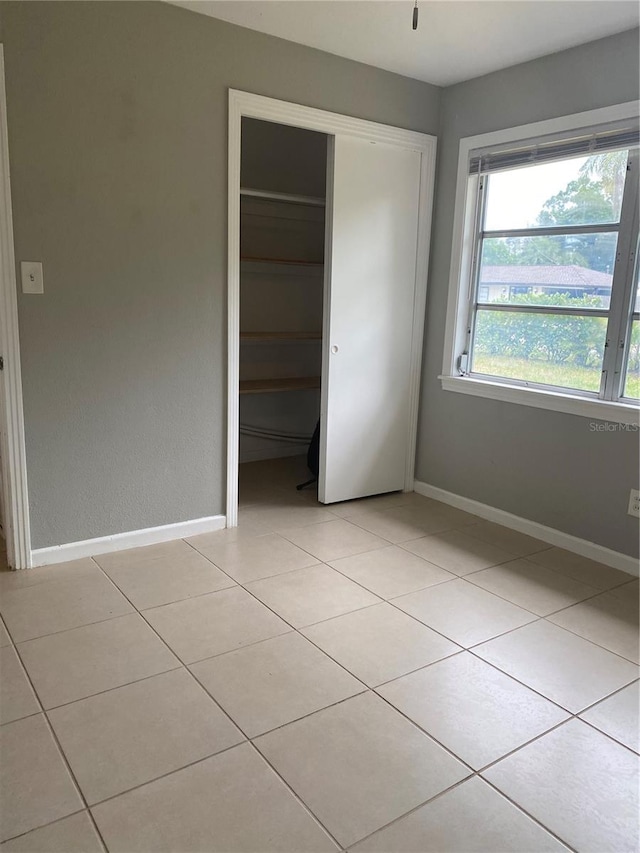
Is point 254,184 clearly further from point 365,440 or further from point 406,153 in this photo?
point 365,440

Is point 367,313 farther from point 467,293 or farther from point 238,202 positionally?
point 238,202

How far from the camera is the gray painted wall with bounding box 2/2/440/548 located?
2598mm

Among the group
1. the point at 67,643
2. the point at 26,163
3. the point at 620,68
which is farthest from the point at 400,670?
the point at 620,68

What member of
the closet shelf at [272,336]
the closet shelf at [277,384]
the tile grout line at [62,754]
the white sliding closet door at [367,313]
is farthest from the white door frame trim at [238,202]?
the tile grout line at [62,754]

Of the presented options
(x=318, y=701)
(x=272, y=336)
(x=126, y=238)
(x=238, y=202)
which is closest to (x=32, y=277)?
(x=126, y=238)

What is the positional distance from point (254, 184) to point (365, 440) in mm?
2018

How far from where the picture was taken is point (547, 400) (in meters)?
3.27

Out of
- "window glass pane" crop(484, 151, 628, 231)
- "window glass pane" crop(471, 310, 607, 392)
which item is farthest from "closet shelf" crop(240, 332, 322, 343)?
"window glass pane" crop(484, 151, 628, 231)

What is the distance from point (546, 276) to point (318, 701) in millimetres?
2393

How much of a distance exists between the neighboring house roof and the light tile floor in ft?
4.46

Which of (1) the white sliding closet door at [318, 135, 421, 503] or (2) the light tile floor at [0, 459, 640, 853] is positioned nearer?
(2) the light tile floor at [0, 459, 640, 853]

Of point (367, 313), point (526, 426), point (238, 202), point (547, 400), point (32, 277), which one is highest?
point (238, 202)

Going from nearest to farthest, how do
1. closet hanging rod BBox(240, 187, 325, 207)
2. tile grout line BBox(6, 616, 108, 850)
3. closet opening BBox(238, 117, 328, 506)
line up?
tile grout line BBox(6, 616, 108, 850), closet hanging rod BBox(240, 187, 325, 207), closet opening BBox(238, 117, 328, 506)

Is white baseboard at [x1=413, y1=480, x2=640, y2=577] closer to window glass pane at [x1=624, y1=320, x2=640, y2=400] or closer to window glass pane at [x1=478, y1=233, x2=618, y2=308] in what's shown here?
window glass pane at [x1=624, y1=320, x2=640, y2=400]
